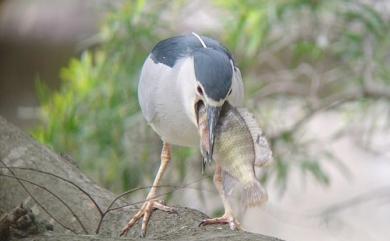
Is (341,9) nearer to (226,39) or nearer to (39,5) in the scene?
(226,39)

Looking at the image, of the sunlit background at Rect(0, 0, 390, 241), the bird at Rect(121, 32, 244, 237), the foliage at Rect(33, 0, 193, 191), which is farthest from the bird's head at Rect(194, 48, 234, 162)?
the foliage at Rect(33, 0, 193, 191)

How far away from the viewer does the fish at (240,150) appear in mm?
1057

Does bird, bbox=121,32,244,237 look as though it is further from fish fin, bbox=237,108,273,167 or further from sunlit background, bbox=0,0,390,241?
sunlit background, bbox=0,0,390,241

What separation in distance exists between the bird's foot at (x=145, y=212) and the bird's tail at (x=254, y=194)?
0.20m

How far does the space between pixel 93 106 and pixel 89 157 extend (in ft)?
0.46

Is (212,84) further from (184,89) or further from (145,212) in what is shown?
(145,212)

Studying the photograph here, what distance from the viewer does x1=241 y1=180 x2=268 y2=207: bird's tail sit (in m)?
1.03

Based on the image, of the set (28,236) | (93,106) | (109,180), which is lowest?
(109,180)

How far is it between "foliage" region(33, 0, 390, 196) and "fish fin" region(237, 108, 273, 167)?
1.01 m

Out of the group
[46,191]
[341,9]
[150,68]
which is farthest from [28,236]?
[341,9]

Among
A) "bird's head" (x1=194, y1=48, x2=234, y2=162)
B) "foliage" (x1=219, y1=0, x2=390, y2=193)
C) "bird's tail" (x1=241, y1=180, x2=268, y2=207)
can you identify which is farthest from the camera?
"foliage" (x1=219, y1=0, x2=390, y2=193)

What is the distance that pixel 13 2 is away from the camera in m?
3.85

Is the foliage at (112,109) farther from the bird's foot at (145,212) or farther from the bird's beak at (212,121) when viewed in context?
the bird's beak at (212,121)

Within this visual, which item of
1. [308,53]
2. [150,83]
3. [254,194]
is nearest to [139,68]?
[308,53]
